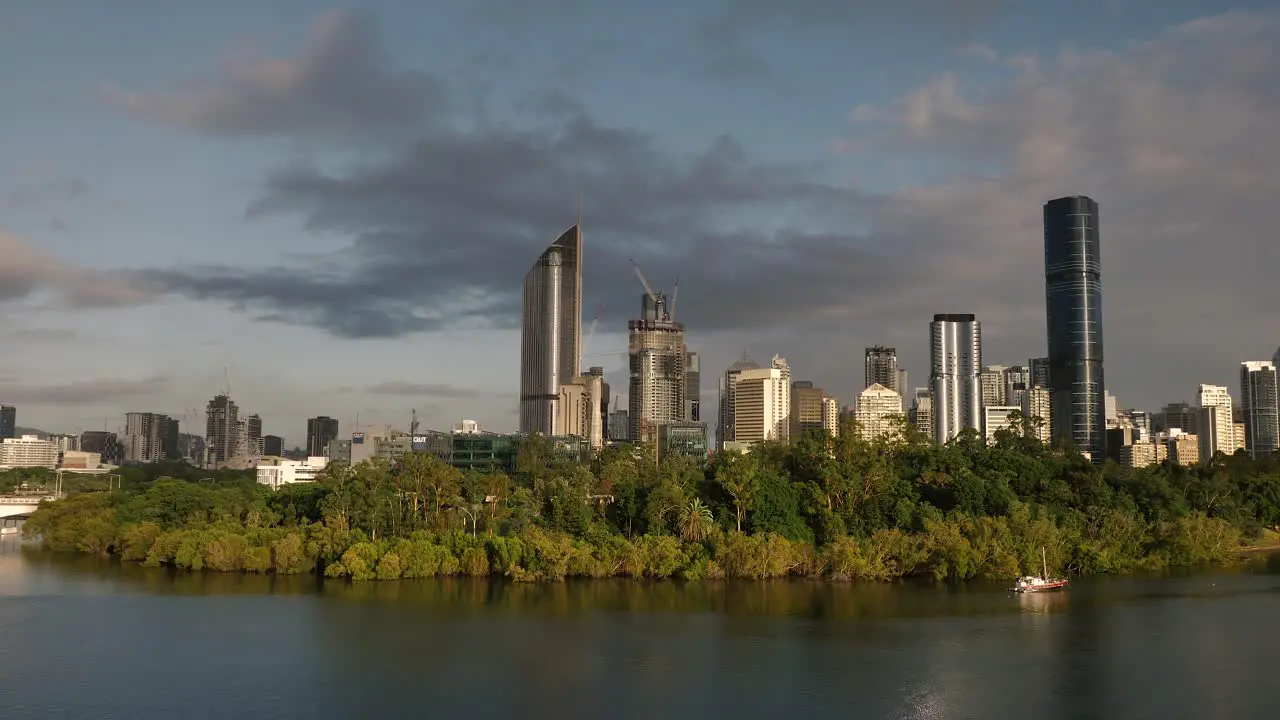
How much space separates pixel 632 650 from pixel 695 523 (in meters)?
25.2

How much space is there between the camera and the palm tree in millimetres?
72438

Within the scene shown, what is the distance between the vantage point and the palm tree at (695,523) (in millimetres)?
72438

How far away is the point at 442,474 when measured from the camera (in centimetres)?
8269

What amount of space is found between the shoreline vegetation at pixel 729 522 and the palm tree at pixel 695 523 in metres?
0.11

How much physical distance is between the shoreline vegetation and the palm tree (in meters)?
0.11

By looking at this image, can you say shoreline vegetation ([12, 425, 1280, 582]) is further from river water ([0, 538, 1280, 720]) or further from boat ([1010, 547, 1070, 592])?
river water ([0, 538, 1280, 720])

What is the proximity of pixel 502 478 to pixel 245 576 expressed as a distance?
26.1 meters

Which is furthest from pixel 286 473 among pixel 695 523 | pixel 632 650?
pixel 632 650

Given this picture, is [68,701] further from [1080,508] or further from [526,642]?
[1080,508]

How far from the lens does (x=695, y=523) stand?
72.8 m

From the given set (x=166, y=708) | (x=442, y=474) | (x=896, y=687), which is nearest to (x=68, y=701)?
(x=166, y=708)

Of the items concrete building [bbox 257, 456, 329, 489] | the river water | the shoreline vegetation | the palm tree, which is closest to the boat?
the river water

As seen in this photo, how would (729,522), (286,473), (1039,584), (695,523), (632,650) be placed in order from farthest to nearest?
(286,473) < (729,522) < (695,523) < (1039,584) < (632,650)

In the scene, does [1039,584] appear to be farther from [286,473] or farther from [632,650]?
[286,473]
